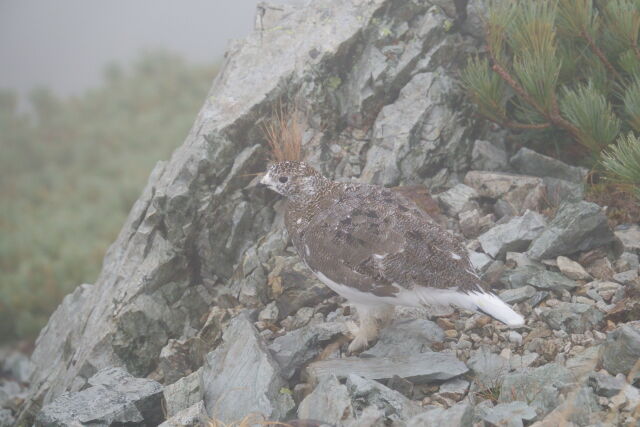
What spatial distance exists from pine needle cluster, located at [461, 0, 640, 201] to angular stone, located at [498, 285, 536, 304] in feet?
3.14

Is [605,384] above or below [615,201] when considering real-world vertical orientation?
above

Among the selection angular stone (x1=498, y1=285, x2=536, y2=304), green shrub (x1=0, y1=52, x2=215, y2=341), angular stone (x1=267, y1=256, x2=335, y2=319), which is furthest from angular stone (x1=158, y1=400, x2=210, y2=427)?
green shrub (x1=0, y1=52, x2=215, y2=341)

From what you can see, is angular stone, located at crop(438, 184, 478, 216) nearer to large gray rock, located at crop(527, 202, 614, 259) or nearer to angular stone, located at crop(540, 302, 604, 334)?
large gray rock, located at crop(527, 202, 614, 259)

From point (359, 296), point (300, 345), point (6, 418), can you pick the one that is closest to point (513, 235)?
point (359, 296)

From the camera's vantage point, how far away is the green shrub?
30.6 ft

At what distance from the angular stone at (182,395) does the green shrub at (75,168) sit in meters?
5.85

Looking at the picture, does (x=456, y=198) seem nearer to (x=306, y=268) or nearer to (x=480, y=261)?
(x=480, y=261)

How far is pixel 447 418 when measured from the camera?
2.56m

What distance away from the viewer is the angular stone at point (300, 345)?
135 inches

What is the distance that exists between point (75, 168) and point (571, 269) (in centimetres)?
1177

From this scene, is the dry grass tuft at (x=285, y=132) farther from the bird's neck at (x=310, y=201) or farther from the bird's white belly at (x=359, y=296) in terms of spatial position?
the bird's white belly at (x=359, y=296)

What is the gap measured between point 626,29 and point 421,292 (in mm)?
2401

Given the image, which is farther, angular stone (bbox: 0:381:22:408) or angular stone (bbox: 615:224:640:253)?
A: angular stone (bbox: 0:381:22:408)

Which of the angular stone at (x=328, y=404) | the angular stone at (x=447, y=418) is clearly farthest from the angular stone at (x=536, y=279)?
the angular stone at (x=328, y=404)
